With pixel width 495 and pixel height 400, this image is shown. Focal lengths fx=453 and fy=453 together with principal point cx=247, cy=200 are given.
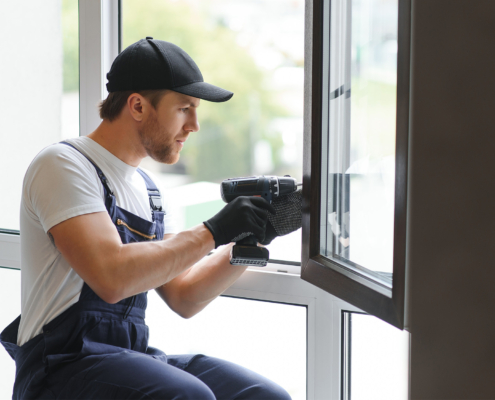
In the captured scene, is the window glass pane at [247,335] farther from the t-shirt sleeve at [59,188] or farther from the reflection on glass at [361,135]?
the t-shirt sleeve at [59,188]

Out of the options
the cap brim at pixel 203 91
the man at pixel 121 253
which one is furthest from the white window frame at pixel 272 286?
the cap brim at pixel 203 91

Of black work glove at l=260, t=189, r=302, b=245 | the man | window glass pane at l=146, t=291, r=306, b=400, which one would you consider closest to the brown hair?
the man

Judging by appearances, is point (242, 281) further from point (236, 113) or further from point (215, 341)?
point (236, 113)

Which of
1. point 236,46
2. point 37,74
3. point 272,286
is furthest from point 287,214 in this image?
point 37,74

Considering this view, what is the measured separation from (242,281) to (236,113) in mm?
1897

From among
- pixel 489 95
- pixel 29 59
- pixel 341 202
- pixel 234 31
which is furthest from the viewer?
pixel 29 59

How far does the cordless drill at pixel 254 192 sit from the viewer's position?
1.25m

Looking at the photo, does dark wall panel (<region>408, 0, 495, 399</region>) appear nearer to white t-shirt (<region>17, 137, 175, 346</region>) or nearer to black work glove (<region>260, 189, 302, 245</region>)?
black work glove (<region>260, 189, 302, 245</region>)

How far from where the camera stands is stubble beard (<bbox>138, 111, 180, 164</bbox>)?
1.31 metres

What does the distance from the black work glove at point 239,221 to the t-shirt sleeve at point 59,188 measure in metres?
0.30

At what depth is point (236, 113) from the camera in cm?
322

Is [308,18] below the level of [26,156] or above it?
above

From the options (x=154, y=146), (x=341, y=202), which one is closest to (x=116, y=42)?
(x=154, y=146)

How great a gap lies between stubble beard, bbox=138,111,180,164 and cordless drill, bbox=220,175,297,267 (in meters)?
0.21
